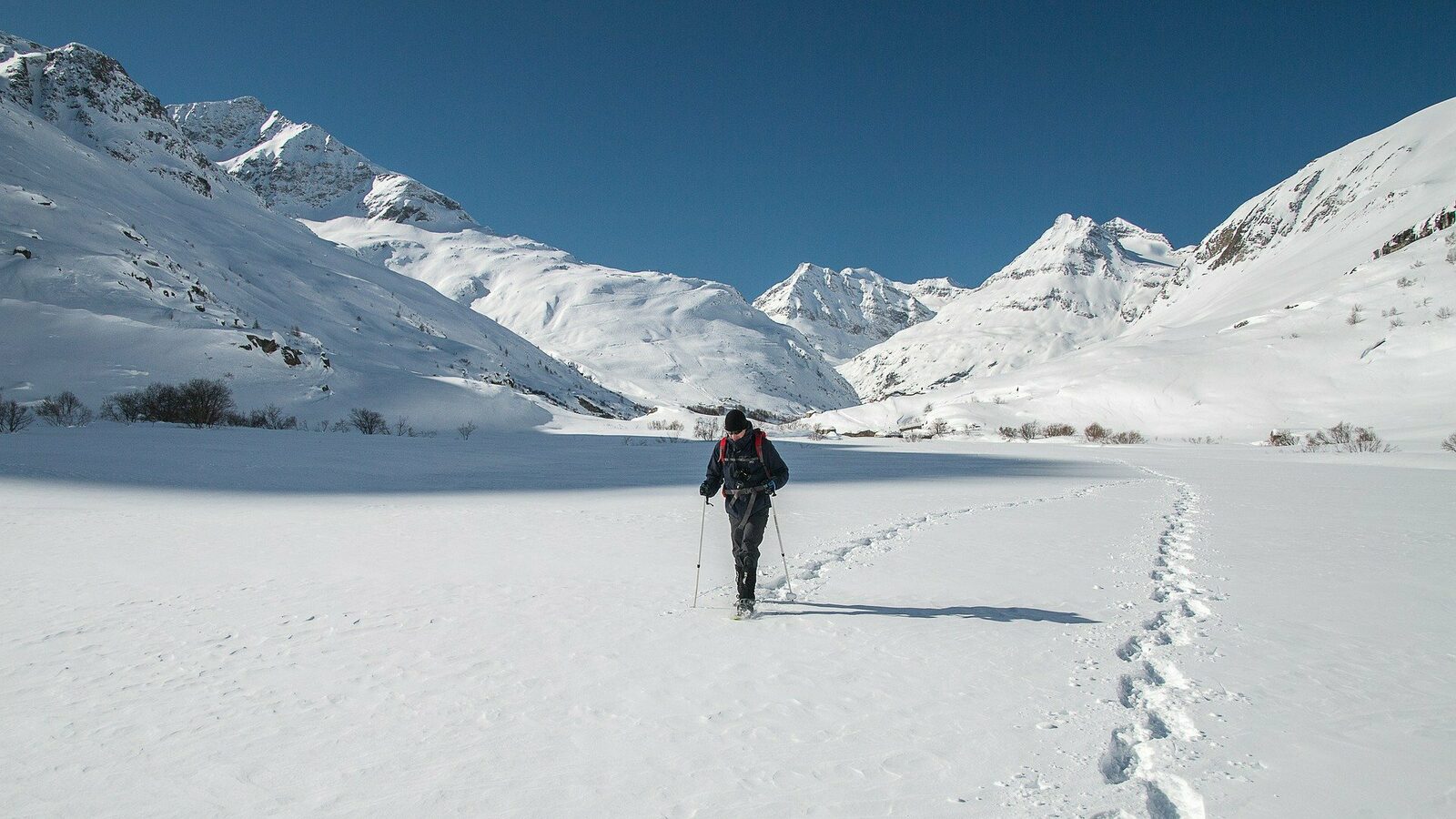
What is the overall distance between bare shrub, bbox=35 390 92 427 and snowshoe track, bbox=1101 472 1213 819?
32.5 metres

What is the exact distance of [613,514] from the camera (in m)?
12.5

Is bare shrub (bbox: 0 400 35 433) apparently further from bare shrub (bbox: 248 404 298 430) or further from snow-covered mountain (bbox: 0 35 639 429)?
bare shrub (bbox: 248 404 298 430)

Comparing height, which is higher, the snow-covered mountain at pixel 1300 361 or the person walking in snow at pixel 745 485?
the snow-covered mountain at pixel 1300 361

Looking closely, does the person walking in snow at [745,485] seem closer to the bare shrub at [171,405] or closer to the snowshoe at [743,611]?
the snowshoe at [743,611]

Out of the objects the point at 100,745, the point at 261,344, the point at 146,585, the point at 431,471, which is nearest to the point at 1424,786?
the point at 100,745

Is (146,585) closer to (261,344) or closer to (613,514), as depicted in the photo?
(613,514)

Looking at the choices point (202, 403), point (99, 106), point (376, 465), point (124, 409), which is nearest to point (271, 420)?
point (202, 403)

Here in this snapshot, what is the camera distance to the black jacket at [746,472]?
655 centimetres

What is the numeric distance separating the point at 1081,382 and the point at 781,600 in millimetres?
53913

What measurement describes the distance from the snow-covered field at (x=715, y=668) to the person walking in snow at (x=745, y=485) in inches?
19.7

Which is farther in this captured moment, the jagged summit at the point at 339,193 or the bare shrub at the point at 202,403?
the jagged summit at the point at 339,193

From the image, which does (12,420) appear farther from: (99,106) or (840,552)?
(99,106)

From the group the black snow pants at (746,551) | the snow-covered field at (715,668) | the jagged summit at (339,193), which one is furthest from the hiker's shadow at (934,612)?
the jagged summit at (339,193)

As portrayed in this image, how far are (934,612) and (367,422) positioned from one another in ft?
119
